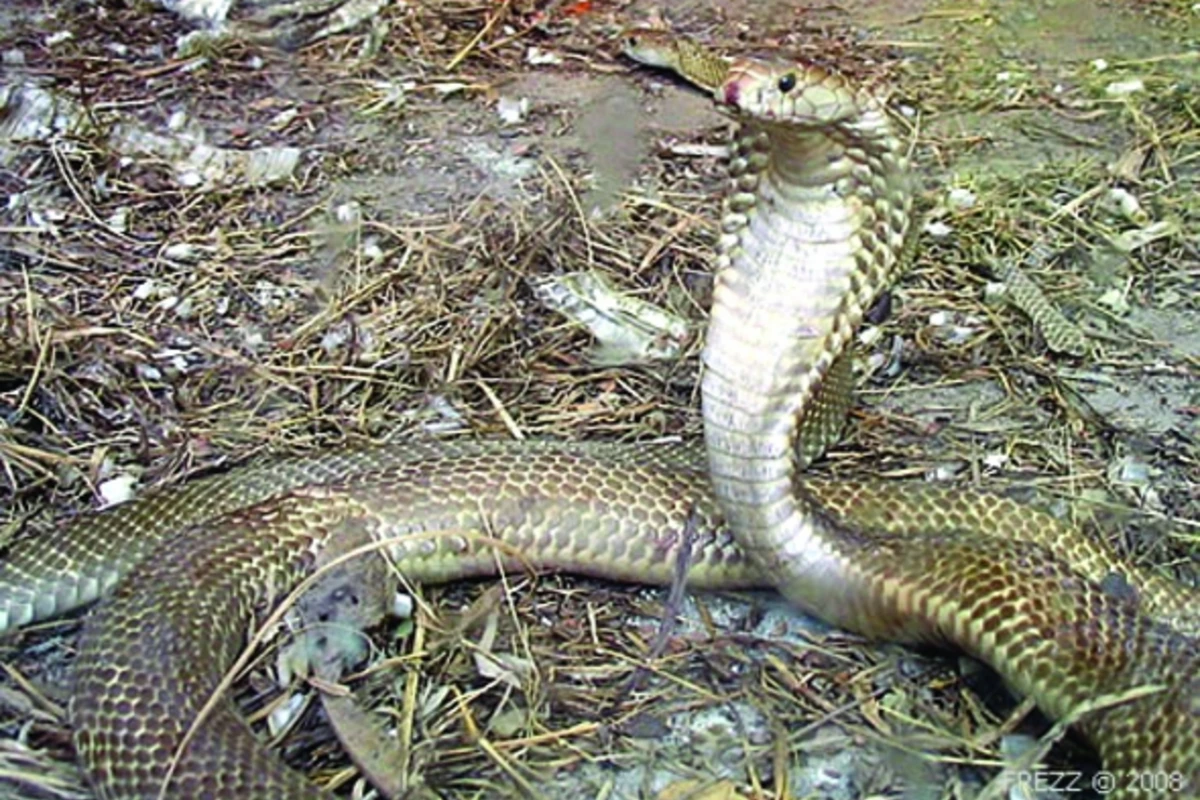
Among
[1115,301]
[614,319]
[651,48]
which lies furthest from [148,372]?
[651,48]

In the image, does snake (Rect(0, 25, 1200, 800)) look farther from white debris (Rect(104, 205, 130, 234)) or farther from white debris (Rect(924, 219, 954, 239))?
white debris (Rect(104, 205, 130, 234))

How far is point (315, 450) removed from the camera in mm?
3213

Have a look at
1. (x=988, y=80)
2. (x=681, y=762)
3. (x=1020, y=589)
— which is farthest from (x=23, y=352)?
(x=988, y=80)

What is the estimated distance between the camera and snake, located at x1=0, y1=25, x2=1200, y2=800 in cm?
224

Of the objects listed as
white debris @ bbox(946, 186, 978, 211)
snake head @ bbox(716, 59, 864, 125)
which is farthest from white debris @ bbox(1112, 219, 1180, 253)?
snake head @ bbox(716, 59, 864, 125)

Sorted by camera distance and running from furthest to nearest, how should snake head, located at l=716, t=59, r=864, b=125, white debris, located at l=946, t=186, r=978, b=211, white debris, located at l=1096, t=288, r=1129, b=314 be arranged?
white debris, located at l=946, t=186, r=978, b=211
white debris, located at l=1096, t=288, r=1129, b=314
snake head, located at l=716, t=59, r=864, b=125

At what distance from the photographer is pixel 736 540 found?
2.58 meters

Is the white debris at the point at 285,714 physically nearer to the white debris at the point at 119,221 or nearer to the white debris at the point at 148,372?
the white debris at the point at 148,372

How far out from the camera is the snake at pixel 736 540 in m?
2.24

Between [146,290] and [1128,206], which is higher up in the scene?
[1128,206]

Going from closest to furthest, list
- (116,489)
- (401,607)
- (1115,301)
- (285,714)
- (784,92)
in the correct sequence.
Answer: (784,92) < (285,714) < (401,607) < (116,489) < (1115,301)

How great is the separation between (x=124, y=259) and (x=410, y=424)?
1.08m

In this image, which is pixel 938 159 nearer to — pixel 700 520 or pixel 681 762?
pixel 700 520

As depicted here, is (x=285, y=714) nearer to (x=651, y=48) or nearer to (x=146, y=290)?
(x=146, y=290)
